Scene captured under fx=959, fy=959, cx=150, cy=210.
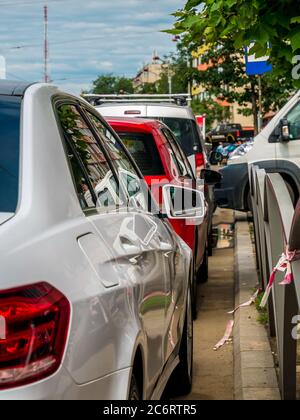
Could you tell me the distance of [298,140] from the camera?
1328 centimetres

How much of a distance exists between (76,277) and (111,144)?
81.3 inches

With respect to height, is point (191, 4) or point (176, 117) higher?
point (191, 4)

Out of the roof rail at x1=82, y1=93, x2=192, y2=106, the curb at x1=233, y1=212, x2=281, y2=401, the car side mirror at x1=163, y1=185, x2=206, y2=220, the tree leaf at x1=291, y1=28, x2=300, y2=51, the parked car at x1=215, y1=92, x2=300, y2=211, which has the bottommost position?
the curb at x1=233, y1=212, x2=281, y2=401

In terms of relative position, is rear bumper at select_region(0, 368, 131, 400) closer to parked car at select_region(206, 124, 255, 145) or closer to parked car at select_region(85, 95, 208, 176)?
parked car at select_region(85, 95, 208, 176)

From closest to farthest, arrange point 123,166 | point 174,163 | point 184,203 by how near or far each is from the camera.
→ point 123,166
point 184,203
point 174,163

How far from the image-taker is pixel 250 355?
6.61 meters

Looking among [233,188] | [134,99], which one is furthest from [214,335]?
[134,99]

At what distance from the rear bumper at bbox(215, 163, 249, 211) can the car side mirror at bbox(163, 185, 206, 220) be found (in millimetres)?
8785

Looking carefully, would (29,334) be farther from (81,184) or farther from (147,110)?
(147,110)

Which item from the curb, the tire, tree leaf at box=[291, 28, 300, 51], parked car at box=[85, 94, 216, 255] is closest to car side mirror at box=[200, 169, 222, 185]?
the curb

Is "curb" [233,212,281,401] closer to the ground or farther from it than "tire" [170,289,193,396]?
closer to the ground

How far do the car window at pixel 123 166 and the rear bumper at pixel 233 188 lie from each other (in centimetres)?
966

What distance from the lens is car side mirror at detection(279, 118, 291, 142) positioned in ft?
43.6

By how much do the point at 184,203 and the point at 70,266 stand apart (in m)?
2.97
